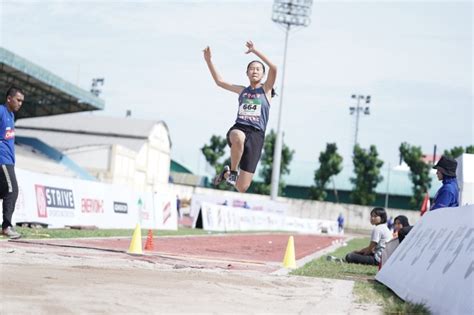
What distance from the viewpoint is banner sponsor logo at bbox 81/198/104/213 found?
2234 cm

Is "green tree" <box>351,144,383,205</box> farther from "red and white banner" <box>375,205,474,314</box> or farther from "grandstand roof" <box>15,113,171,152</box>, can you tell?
"red and white banner" <box>375,205,474,314</box>

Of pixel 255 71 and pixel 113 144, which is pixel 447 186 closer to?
pixel 255 71

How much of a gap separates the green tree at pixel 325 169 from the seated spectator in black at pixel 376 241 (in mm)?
74557

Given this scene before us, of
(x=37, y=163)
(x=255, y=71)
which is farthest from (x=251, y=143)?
(x=37, y=163)

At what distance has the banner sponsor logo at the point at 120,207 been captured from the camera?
25.1m

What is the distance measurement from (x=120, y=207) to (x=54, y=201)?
565 cm

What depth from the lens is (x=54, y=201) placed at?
65.4ft

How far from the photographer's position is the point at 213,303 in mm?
6254

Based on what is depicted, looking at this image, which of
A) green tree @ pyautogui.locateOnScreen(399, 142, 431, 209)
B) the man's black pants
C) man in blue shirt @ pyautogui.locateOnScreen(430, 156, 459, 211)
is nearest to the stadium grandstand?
the man's black pants

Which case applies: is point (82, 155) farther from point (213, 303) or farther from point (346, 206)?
point (213, 303)

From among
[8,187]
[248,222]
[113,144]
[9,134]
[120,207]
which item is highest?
[113,144]

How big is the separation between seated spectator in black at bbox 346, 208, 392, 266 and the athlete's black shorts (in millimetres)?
3954

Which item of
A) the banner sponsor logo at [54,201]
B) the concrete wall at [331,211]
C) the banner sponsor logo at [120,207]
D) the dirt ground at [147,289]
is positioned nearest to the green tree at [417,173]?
the concrete wall at [331,211]

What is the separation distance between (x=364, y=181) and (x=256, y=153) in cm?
8020
